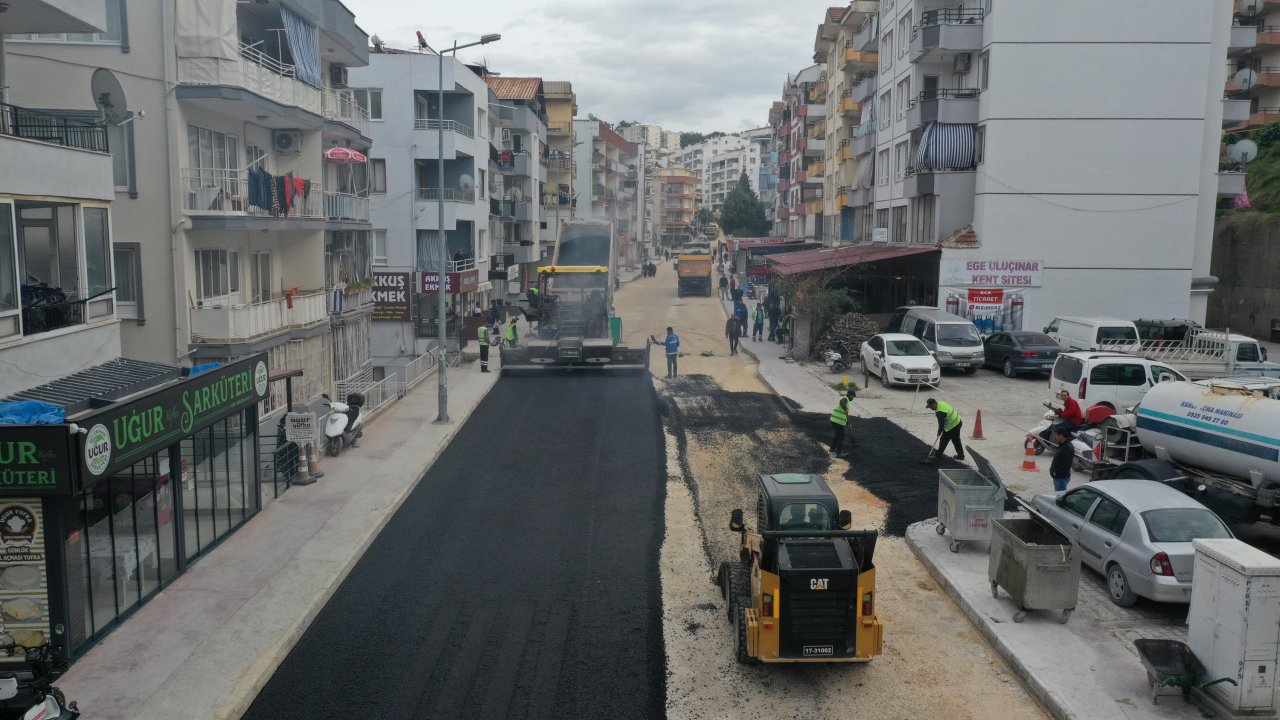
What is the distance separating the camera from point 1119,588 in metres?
12.5

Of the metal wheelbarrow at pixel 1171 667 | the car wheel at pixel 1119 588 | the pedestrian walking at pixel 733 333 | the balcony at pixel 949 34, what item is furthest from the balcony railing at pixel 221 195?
the balcony at pixel 949 34

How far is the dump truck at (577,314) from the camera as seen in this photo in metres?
34.0

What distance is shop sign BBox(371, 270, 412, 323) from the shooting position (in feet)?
137

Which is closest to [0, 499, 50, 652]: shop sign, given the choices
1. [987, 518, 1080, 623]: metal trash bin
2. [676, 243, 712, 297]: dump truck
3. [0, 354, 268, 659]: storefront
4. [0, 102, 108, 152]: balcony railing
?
[0, 354, 268, 659]: storefront

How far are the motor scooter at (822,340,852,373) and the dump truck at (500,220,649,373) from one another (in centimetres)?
642

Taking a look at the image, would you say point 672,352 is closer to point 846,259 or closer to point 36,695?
point 846,259

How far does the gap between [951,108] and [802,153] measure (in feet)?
125

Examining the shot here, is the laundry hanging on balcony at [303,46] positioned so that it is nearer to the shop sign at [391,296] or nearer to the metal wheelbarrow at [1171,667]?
the shop sign at [391,296]

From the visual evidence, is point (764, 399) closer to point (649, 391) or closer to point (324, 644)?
point (649, 391)

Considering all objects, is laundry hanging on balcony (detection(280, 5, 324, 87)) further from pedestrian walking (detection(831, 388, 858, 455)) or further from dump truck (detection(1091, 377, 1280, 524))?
dump truck (detection(1091, 377, 1280, 524))

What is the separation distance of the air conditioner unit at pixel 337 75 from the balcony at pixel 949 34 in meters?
22.6

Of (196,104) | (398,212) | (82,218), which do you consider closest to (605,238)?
(398,212)

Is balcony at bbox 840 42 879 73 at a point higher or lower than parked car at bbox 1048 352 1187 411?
higher

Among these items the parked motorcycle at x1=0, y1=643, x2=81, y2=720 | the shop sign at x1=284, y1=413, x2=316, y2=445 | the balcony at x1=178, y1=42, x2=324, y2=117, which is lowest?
the parked motorcycle at x1=0, y1=643, x2=81, y2=720
